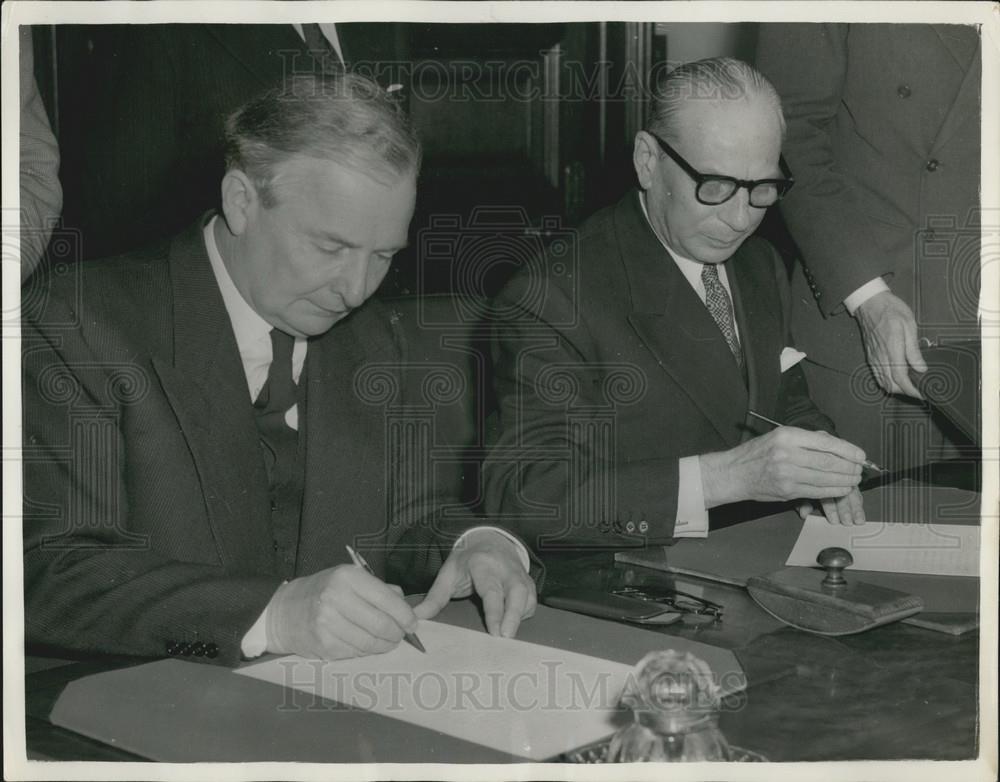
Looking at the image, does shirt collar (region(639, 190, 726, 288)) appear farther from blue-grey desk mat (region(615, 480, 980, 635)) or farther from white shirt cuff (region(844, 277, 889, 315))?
blue-grey desk mat (region(615, 480, 980, 635))

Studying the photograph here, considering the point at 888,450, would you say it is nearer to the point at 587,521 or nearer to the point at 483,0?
the point at 587,521

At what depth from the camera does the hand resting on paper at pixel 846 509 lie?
2334 mm

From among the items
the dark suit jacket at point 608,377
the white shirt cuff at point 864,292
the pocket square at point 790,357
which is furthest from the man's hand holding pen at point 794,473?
the white shirt cuff at point 864,292

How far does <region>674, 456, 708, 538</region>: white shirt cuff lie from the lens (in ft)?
7.67

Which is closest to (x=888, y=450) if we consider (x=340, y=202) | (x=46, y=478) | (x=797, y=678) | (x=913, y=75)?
(x=913, y=75)

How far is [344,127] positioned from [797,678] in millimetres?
1280

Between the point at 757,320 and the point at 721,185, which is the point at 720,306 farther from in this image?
the point at 721,185

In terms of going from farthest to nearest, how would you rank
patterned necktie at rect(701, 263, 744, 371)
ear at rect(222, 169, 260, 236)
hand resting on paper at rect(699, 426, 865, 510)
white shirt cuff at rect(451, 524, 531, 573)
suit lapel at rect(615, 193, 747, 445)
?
patterned necktie at rect(701, 263, 744, 371), suit lapel at rect(615, 193, 747, 445), hand resting on paper at rect(699, 426, 865, 510), ear at rect(222, 169, 260, 236), white shirt cuff at rect(451, 524, 531, 573)

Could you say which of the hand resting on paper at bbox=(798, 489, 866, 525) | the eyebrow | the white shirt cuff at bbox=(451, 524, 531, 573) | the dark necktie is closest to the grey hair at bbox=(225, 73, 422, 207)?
the eyebrow

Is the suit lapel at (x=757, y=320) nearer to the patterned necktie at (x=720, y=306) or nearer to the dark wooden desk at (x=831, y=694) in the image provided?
the patterned necktie at (x=720, y=306)

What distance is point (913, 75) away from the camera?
100 inches

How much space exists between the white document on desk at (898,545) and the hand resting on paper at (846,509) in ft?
0.06

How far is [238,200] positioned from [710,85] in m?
1.11

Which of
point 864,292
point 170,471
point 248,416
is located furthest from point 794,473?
point 170,471
